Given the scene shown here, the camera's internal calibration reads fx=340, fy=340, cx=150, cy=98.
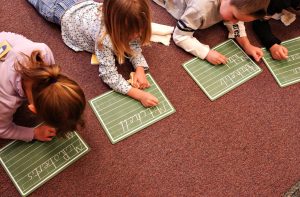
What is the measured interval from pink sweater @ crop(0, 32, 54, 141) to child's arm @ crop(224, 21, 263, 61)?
795 mm

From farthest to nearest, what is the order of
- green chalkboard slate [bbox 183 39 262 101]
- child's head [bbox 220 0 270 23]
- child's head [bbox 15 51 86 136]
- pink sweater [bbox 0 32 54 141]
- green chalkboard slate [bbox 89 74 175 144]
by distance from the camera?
green chalkboard slate [bbox 183 39 262 101] < green chalkboard slate [bbox 89 74 175 144] < child's head [bbox 220 0 270 23] < pink sweater [bbox 0 32 54 141] < child's head [bbox 15 51 86 136]

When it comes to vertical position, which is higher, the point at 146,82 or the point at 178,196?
the point at 146,82

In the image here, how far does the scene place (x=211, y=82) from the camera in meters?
1.40

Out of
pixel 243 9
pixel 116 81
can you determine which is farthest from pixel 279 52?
pixel 116 81

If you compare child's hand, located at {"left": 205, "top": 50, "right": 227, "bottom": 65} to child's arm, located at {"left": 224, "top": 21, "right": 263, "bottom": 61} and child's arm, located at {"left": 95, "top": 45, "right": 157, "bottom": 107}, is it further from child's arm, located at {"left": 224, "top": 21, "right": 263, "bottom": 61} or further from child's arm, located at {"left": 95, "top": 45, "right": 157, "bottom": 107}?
child's arm, located at {"left": 95, "top": 45, "right": 157, "bottom": 107}

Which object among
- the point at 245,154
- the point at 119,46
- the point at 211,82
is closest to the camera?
the point at 119,46

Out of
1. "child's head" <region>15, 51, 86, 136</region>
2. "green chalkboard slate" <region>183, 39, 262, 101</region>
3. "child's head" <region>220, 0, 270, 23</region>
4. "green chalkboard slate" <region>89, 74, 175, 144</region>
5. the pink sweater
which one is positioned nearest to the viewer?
"child's head" <region>15, 51, 86, 136</region>

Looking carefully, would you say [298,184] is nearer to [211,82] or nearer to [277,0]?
[211,82]

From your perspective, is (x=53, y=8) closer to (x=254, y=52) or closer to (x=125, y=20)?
(x=125, y=20)

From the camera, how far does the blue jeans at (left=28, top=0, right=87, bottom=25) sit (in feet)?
4.57

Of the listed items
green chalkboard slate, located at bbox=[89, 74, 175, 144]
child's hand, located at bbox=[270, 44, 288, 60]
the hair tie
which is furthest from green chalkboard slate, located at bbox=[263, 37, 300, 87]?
the hair tie

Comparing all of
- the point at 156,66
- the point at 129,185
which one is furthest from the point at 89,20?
the point at 129,185

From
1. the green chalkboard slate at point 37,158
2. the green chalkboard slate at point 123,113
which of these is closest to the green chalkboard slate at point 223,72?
the green chalkboard slate at point 123,113

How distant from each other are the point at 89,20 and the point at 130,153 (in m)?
0.54
